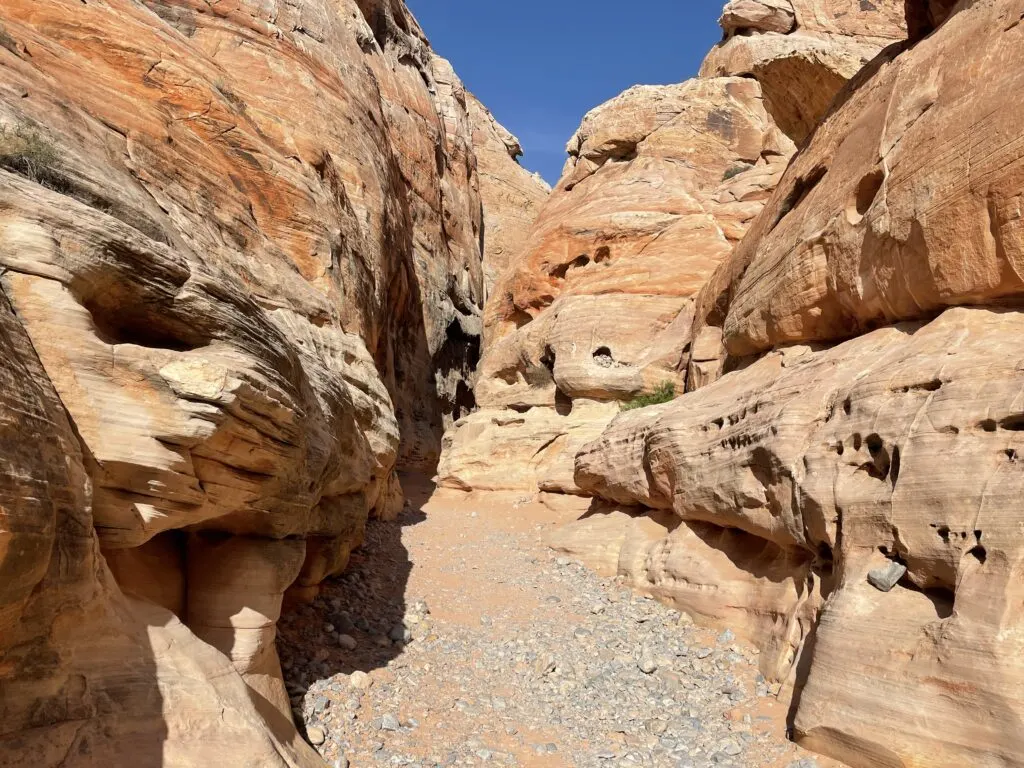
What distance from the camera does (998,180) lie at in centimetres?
664

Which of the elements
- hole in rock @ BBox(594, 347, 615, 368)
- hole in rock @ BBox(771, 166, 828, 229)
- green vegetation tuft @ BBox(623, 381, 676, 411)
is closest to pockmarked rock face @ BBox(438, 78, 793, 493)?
hole in rock @ BBox(594, 347, 615, 368)

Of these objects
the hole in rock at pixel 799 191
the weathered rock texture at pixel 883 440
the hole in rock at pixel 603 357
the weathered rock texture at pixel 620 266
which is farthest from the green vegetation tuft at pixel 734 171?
the hole in rock at pixel 799 191

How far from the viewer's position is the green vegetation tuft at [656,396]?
17.8 meters

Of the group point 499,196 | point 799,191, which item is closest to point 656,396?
point 799,191

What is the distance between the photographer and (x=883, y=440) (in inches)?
258

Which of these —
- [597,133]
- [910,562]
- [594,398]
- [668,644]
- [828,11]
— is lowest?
[668,644]

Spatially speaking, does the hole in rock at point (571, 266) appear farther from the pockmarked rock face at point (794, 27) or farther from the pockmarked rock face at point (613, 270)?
the pockmarked rock face at point (794, 27)

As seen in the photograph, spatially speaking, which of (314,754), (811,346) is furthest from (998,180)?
(314,754)

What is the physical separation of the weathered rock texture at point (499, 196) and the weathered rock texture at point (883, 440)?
28.9 metres

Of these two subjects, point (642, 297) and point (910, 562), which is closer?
point (910, 562)

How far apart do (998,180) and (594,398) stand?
13.2m

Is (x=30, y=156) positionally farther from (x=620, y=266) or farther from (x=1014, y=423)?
(x=620, y=266)

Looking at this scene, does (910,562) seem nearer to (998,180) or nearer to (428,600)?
(998,180)

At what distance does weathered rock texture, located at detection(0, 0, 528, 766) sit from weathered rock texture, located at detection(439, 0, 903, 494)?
714cm
